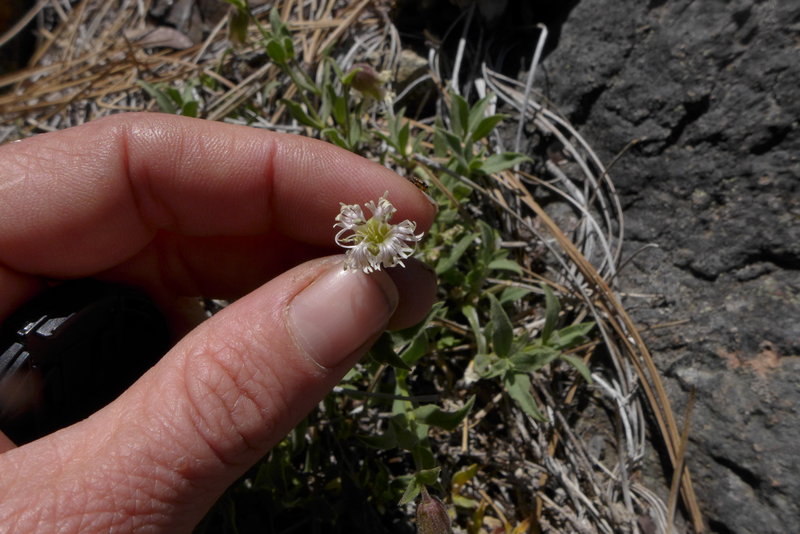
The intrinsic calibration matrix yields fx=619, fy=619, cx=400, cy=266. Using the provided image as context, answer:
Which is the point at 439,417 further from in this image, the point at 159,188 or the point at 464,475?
the point at 159,188

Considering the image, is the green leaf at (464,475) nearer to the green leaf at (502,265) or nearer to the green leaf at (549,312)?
the green leaf at (549,312)

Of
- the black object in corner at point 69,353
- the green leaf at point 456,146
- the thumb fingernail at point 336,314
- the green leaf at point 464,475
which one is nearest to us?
the thumb fingernail at point 336,314

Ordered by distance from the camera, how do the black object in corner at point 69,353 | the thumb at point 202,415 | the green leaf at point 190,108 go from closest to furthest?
the thumb at point 202,415 → the black object in corner at point 69,353 → the green leaf at point 190,108

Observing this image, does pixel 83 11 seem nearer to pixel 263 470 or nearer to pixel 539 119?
pixel 539 119

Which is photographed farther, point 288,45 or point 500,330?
point 288,45

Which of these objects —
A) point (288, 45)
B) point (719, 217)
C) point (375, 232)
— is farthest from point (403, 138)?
point (719, 217)

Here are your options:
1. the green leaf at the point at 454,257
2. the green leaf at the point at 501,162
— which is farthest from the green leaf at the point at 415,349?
the green leaf at the point at 501,162
